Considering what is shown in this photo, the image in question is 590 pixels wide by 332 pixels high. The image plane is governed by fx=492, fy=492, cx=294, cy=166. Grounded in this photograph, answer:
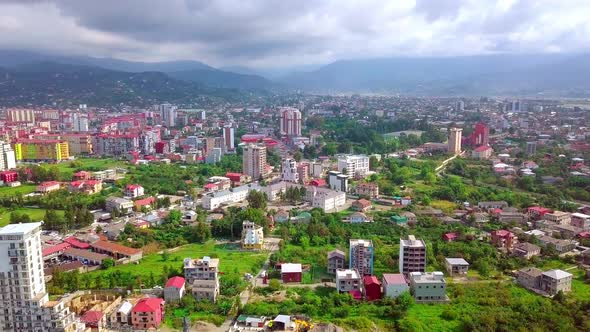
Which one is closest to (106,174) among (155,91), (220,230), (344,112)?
(220,230)

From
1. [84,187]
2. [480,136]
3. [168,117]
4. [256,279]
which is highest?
[168,117]

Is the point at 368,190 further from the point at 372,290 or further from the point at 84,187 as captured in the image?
the point at 84,187

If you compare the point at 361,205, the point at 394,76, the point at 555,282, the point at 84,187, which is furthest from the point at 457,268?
the point at 394,76

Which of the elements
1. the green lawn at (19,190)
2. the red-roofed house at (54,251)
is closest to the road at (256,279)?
the red-roofed house at (54,251)

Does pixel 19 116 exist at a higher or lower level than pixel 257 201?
higher

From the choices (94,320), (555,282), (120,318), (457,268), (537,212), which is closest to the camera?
(94,320)

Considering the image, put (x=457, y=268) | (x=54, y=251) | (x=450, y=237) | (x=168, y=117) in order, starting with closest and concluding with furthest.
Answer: (x=457, y=268), (x=54, y=251), (x=450, y=237), (x=168, y=117)
